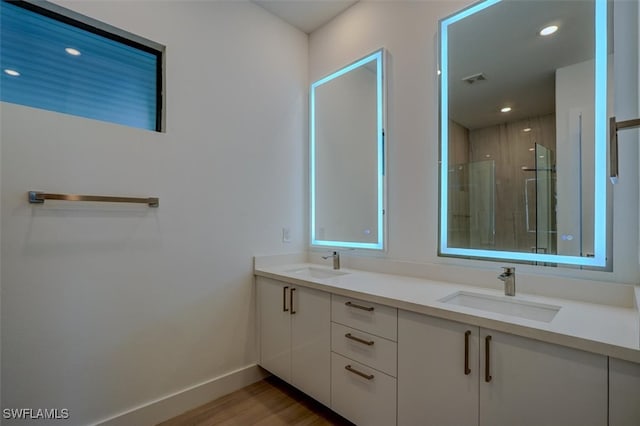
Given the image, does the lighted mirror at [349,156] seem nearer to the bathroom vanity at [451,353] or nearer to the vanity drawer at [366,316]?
the bathroom vanity at [451,353]

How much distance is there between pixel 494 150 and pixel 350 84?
4.10ft

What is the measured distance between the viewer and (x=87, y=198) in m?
1.54

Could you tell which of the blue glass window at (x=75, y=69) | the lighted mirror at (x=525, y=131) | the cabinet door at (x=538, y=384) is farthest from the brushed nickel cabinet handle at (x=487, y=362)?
the blue glass window at (x=75, y=69)

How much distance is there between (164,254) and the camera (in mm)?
1873

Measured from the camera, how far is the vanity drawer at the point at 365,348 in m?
1.48

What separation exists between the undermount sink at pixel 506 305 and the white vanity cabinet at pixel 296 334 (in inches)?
28.1

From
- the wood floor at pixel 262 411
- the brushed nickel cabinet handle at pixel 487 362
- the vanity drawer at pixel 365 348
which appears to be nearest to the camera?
the brushed nickel cabinet handle at pixel 487 362

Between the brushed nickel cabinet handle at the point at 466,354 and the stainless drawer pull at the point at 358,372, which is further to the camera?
the stainless drawer pull at the point at 358,372

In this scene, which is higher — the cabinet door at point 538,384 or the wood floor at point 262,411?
the cabinet door at point 538,384

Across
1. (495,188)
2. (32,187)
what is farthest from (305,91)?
(32,187)

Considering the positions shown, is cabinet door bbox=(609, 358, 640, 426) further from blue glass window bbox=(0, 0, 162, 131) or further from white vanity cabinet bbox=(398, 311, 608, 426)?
blue glass window bbox=(0, 0, 162, 131)

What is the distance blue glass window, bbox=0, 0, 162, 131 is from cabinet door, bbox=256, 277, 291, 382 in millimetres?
1293

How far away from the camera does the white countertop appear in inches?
38.6

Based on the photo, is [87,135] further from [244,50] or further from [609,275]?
[609,275]
